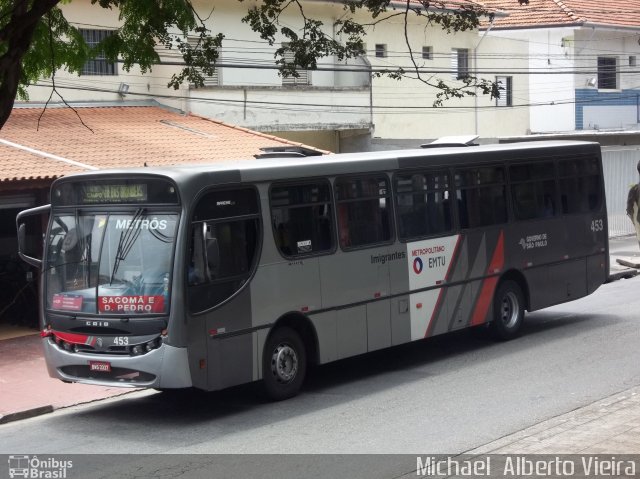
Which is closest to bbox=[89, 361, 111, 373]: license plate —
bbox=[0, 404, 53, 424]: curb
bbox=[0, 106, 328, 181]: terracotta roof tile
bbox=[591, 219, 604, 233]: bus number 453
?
bbox=[0, 404, 53, 424]: curb

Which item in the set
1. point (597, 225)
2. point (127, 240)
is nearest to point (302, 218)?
point (127, 240)

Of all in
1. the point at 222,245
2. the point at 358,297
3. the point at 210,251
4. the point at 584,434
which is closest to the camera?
the point at 584,434

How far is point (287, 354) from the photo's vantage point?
12.2 m

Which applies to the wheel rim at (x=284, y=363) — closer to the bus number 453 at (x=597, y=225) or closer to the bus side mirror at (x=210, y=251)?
the bus side mirror at (x=210, y=251)

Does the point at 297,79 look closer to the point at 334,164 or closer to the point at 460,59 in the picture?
the point at 460,59

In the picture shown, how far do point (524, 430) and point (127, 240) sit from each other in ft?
15.1

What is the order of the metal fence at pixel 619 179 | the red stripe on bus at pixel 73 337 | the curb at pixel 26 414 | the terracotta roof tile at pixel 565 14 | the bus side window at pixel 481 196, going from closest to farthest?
the red stripe on bus at pixel 73 337, the curb at pixel 26 414, the bus side window at pixel 481 196, the metal fence at pixel 619 179, the terracotta roof tile at pixel 565 14

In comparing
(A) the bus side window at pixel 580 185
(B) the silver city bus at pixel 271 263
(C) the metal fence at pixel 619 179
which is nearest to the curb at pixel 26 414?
(B) the silver city bus at pixel 271 263

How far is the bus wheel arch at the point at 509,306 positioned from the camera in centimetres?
1547

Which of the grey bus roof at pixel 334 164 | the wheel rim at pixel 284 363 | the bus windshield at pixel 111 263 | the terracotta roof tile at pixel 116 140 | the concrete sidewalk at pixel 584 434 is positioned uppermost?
the terracotta roof tile at pixel 116 140

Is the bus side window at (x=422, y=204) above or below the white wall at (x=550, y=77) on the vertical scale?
below

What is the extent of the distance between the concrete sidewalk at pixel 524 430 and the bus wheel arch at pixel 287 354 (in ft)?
7.51

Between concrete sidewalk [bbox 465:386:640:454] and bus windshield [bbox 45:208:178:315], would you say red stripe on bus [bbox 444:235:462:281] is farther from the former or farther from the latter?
bus windshield [bbox 45:208:178:315]

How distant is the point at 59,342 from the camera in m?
11.8
